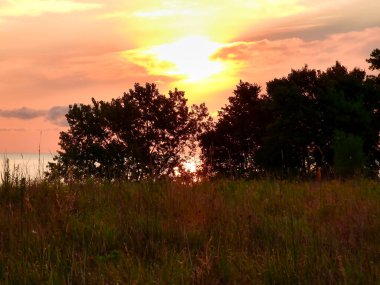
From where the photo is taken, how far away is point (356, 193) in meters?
9.12

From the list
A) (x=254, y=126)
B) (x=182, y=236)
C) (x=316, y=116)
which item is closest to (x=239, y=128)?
(x=254, y=126)

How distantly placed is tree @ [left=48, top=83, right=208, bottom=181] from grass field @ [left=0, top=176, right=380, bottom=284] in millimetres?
36066

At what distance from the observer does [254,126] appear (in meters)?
44.3

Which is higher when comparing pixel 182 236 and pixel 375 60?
pixel 375 60

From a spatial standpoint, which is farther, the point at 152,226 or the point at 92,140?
the point at 92,140

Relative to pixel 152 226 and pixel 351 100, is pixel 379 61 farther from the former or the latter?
pixel 152 226

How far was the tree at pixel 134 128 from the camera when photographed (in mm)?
45969

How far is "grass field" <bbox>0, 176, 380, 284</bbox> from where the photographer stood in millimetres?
4527

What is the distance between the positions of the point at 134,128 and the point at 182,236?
43622 mm

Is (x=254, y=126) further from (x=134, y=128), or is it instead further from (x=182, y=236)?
(x=182, y=236)

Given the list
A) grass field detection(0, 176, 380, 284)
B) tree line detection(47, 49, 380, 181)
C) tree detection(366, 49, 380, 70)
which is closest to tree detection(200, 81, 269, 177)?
tree line detection(47, 49, 380, 181)

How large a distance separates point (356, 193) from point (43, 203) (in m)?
5.59

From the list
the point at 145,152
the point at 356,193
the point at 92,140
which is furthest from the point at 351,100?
the point at 356,193

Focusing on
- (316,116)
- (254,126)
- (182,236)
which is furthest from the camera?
(254,126)
